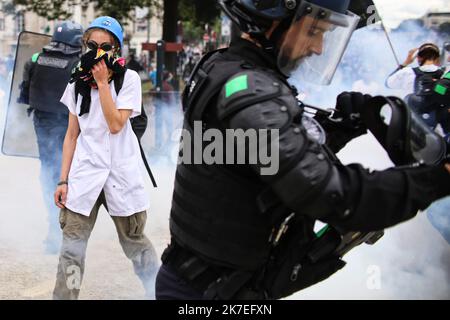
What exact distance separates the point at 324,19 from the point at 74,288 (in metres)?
1.88

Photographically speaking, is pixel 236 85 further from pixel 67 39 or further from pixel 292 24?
pixel 67 39

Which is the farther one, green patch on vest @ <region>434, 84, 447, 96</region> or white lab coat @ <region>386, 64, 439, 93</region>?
white lab coat @ <region>386, 64, 439, 93</region>

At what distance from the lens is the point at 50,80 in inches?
177

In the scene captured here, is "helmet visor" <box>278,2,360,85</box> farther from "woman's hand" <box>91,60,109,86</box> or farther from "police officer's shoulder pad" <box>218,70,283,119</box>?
"woman's hand" <box>91,60,109,86</box>

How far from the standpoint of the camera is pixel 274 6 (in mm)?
1795

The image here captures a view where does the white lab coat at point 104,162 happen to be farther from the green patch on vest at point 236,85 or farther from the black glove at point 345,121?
the green patch on vest at point 236,85

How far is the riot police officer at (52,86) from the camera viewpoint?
4.49 meters

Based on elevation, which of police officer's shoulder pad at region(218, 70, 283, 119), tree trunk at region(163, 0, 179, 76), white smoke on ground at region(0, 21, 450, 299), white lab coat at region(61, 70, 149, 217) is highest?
police officer's shoulder pad at region(218, 70, 283, 119)

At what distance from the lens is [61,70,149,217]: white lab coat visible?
327 cm

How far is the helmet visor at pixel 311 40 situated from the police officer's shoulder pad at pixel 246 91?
0.17 metres

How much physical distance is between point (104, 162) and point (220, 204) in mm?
1609

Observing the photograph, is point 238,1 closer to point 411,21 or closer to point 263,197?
point 263,197

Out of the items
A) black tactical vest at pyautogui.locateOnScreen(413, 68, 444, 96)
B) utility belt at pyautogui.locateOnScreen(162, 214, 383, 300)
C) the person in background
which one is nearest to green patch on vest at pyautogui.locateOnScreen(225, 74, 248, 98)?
utility belt at pyautogui.locateOnScreen(162, 214, 383, 300)

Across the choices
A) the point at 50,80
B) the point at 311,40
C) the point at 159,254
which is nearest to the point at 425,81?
the point at 159,254
